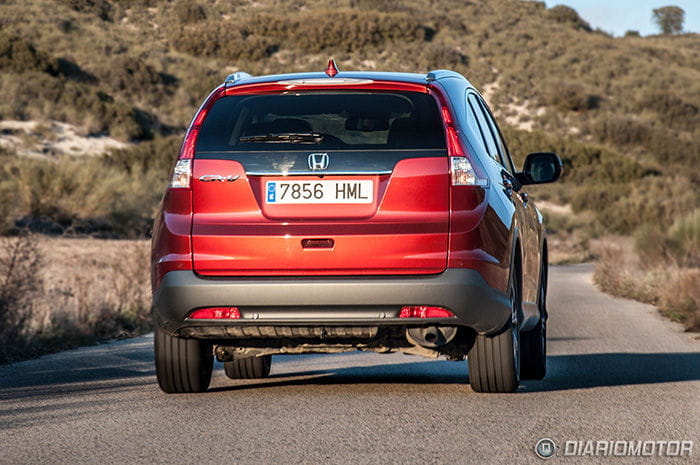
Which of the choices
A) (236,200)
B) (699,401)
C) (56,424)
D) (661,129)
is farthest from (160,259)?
(661,129)

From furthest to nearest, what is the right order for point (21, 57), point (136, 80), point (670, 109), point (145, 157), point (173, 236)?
1. point (670, 109)
2. point (136, 80)
3. point (21, 57)
4. point (145, 157)
5. point (173, 236)

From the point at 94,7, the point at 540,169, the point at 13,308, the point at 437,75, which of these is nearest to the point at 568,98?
the point at 94,7

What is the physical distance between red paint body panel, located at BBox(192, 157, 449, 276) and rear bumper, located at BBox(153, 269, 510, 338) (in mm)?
63

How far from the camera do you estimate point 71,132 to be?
46375mm

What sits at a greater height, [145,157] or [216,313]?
[216,313]

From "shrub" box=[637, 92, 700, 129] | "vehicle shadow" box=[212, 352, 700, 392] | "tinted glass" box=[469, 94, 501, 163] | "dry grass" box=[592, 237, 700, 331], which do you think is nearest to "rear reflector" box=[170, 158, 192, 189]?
"vehicle shadow" box=[212, 352, 700, 392]

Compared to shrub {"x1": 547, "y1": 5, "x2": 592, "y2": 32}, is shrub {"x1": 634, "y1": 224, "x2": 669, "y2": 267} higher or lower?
shrub {"x1": 547, "y1": 5, "x2": 592, "y2": 32}

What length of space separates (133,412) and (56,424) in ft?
1.78

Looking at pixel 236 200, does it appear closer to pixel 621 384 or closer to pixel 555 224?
pixel 621 384

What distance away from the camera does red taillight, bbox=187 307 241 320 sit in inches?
299

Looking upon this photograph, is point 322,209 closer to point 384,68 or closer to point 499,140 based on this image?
point 499,140

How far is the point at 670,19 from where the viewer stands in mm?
119125

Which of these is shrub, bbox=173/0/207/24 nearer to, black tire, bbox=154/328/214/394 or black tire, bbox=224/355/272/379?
black tire, bbox=224/355/272/379

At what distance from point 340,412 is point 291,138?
1.57 m
